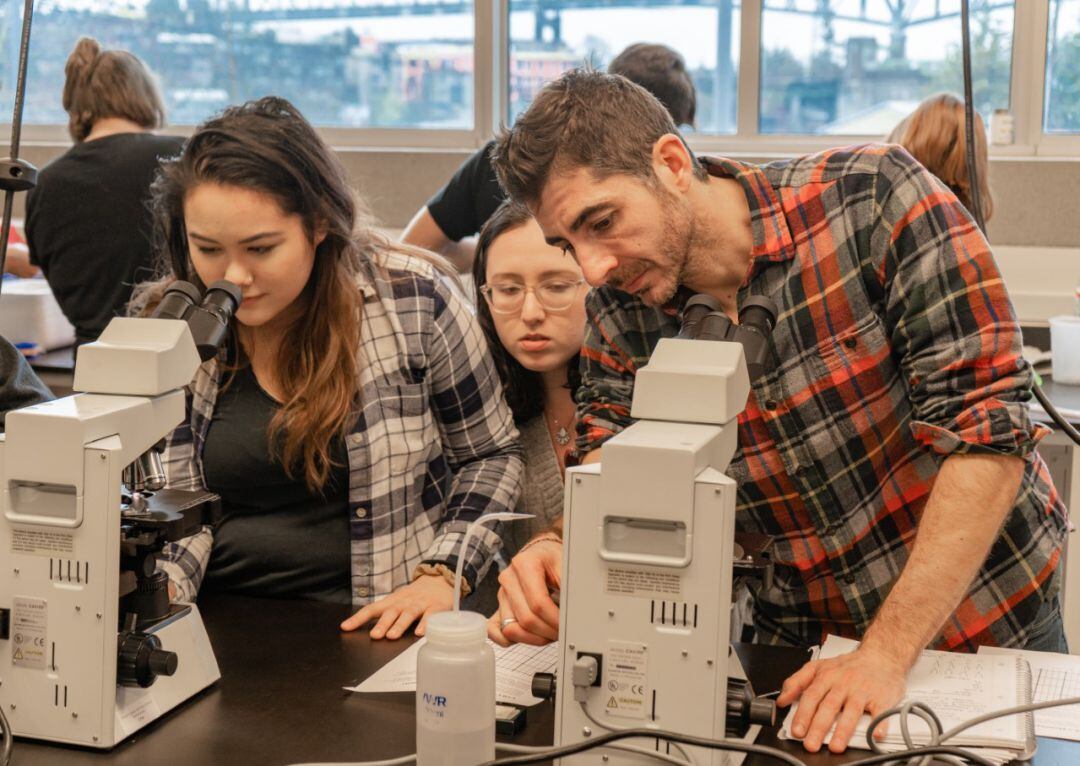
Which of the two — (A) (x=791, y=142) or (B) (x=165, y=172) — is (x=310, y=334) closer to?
(B) (x=165, y=172)

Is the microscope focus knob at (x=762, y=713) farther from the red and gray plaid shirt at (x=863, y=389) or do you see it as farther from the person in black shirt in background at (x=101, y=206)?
the person in black shirt in background at (x=101, y=206)

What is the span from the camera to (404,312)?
1.77 metres

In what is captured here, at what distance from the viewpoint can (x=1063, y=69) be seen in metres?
3.71

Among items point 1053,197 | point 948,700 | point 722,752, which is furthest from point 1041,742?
point 1053,197

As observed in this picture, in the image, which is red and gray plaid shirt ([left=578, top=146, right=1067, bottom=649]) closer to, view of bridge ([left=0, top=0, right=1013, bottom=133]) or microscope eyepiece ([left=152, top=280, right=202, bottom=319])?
microscope eyepiece ([left=152, top=280, right=202, bottom=319])

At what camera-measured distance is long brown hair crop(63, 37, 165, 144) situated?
304 cm

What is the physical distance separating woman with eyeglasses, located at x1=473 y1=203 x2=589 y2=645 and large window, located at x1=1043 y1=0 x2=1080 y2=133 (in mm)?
2483

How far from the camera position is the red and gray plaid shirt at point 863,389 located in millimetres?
1314

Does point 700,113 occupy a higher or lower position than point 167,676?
higher

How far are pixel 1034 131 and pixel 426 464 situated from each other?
2.75 metres

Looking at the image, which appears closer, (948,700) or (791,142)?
(948,700)

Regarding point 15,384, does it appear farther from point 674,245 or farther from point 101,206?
point 101,206

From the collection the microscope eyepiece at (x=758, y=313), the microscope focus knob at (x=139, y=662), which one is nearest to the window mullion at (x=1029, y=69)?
the microscope eyepiece at (x=758, y=313)

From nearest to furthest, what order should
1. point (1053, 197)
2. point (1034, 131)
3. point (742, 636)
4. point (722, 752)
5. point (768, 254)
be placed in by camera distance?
point (722, 752)
point (768, 254)
point (742, 636)
point (1053, 197)
point (1034, 131)
